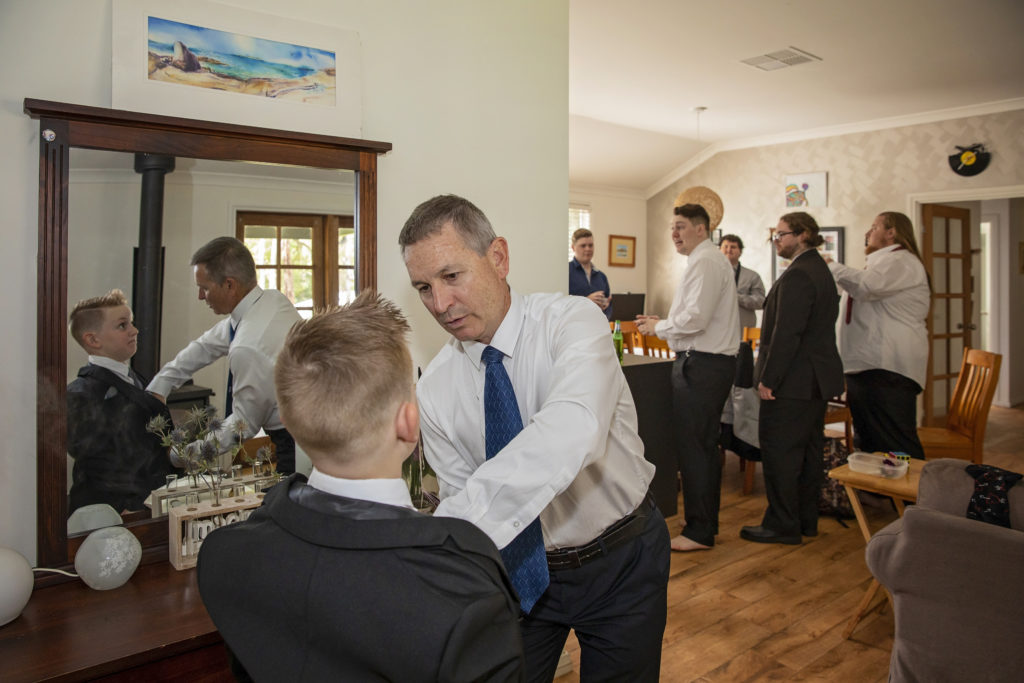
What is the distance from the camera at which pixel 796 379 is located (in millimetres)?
3582

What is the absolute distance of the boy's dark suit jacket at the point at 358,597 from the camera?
81 centimetres

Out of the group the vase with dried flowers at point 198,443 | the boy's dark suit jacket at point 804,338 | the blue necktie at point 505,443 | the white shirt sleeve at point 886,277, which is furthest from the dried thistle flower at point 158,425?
the white shirt sleeve at point 886,277

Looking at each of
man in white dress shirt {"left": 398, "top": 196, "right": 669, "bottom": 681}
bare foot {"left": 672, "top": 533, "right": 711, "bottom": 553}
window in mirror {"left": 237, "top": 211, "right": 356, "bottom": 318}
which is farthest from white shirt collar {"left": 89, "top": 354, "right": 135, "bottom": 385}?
bare foot {"left": 672, "top": 533, "right": 711, "bottom": 553}

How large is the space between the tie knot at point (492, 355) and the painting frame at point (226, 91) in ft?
2.77

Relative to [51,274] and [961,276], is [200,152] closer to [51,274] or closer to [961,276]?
[51,274]

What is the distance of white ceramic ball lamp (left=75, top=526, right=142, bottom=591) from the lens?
5.02ft

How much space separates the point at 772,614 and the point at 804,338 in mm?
1423

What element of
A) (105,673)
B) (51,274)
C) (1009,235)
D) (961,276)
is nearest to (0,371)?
(51,274)

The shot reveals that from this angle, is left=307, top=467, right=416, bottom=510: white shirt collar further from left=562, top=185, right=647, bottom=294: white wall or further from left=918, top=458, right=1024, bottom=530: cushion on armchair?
left=562, top=185, right=647, bottom=294: white wall

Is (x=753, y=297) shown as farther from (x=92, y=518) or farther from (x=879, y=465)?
(x=92, y=518)

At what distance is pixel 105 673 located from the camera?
1.28m

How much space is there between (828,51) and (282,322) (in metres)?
4.60

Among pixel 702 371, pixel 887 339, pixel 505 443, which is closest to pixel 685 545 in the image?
pixel 702 371

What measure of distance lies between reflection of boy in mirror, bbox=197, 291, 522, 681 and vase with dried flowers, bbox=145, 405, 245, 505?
36.1 inches
